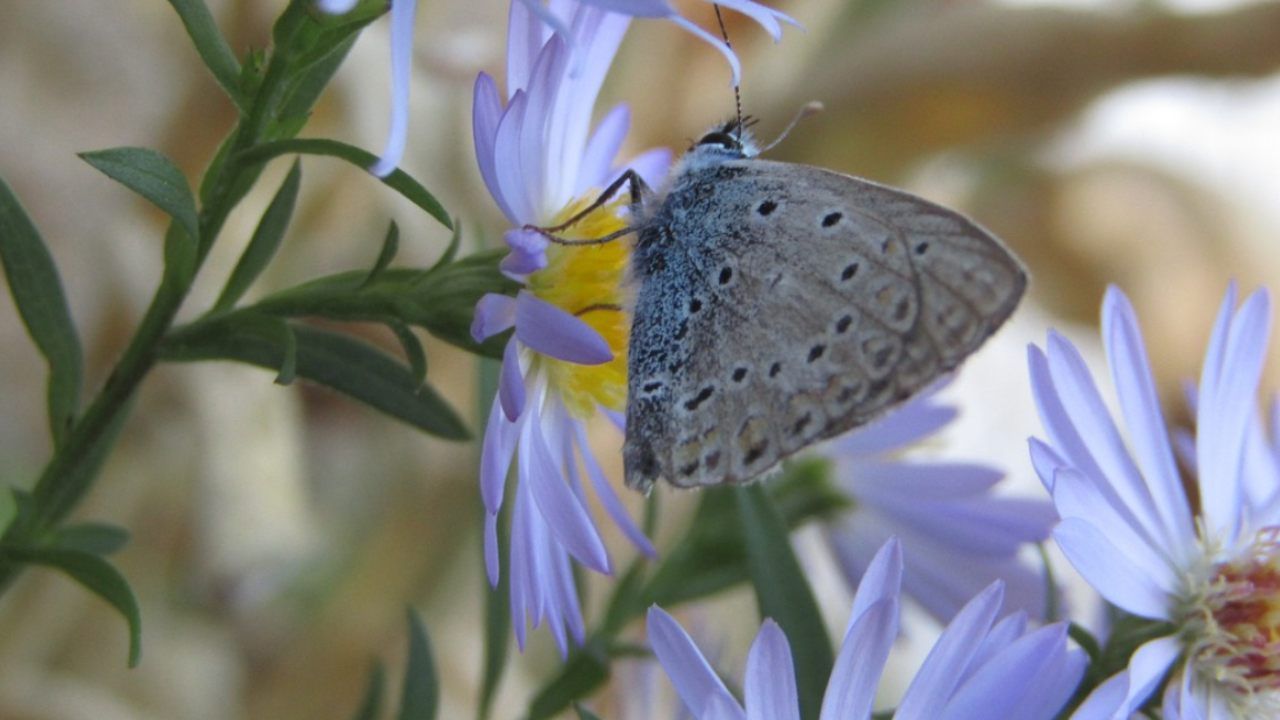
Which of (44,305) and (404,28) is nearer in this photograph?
(404,28)

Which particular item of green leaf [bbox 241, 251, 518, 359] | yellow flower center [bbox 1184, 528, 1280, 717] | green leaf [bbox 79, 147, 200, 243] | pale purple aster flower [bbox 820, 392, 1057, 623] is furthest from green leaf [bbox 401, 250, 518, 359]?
yellow flower center [bbox 1184, 528, 1280, 717]

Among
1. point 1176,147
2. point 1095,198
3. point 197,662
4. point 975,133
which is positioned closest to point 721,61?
point 975,133

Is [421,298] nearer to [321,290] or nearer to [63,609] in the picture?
[321,290]

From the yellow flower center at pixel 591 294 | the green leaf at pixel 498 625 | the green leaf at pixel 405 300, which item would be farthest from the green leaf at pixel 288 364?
the green leaf at pixel 498 625

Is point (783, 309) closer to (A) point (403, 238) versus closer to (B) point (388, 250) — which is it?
(B) point (388, 250)

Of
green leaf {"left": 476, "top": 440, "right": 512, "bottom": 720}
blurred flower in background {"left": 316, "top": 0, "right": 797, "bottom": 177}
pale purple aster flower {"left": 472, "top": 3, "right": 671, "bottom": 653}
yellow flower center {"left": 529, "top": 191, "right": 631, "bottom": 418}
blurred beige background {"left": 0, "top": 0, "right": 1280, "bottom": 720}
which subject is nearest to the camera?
blurred flower in background {"left": 316, "top": 0, "right": 797, "bottom": 177}

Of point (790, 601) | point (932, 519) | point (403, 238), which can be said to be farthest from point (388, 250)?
point (403, 238)

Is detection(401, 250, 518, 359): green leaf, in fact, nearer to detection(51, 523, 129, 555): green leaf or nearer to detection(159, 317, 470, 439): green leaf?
detection(159, 317, 470, 439): green leaf
